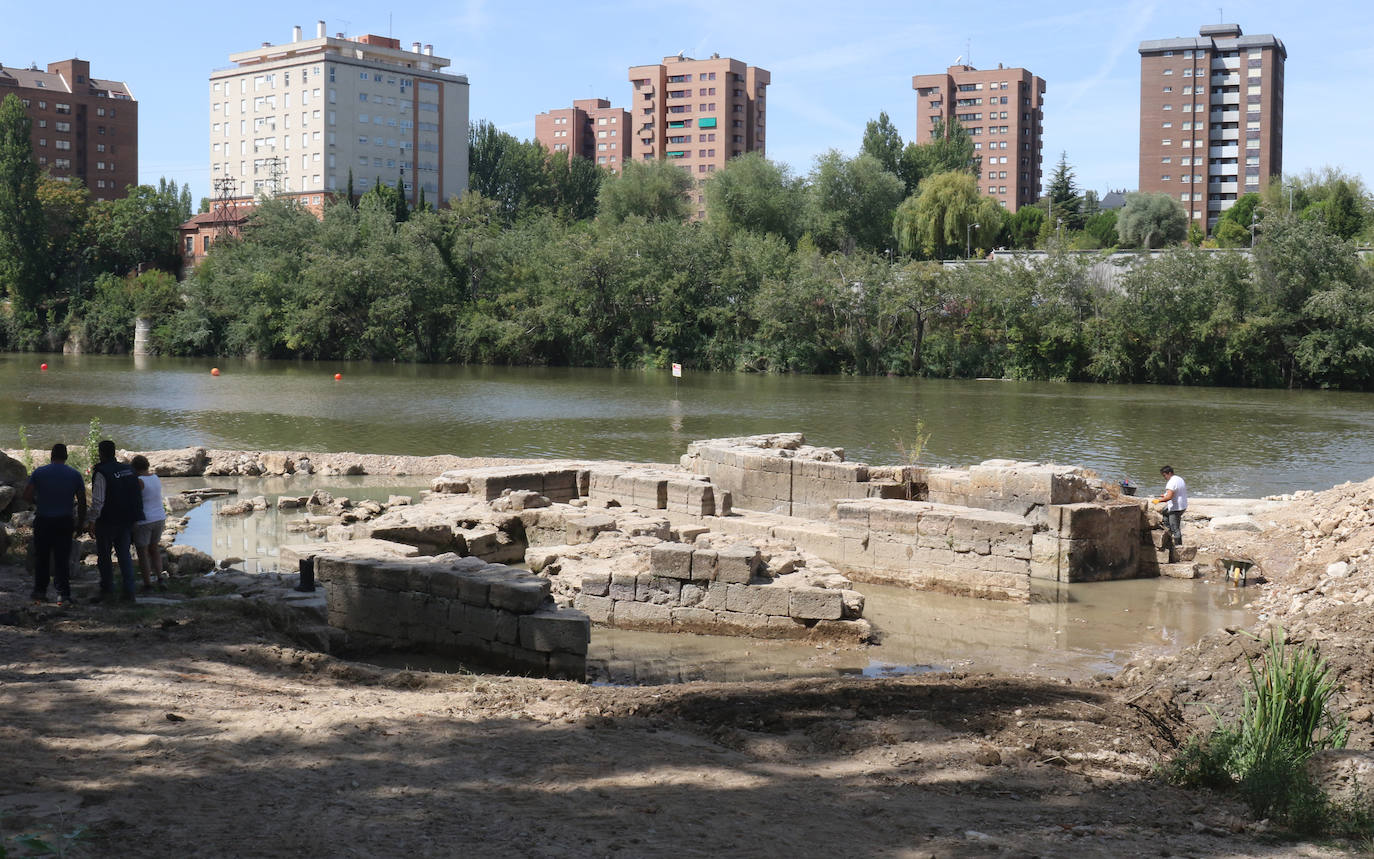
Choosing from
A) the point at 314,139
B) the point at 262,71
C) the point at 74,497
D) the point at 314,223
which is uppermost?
the point at 262,71

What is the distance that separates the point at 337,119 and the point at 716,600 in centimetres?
9914

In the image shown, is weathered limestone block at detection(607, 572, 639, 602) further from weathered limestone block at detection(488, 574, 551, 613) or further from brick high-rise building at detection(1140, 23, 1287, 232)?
brick high-rise building at detection(1140, 23, 1287, 232)

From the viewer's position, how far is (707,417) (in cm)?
3688

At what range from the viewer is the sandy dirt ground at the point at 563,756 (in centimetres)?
537

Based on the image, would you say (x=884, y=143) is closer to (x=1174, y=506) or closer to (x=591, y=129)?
(x=591, y=129)

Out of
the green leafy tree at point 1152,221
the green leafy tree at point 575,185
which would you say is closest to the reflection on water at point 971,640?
the green leafy tree at point 1152,221

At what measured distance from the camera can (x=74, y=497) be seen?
34.2 feet

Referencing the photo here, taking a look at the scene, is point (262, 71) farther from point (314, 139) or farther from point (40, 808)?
point (40, 808)

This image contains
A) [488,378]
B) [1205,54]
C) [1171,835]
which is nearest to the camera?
[1171,835]

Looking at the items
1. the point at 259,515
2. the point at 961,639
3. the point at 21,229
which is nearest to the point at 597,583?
the point at 961,639

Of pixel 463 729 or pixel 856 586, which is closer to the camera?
pixel 463 729

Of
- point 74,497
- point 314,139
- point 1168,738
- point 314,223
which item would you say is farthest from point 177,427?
point 314,139

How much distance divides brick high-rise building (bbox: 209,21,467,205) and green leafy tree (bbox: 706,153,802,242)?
34018mm

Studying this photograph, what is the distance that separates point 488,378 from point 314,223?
2418 centimetres
